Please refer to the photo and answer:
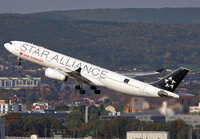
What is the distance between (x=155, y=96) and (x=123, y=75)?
293 inches

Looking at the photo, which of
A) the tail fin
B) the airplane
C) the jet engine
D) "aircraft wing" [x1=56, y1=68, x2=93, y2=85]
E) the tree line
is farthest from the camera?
the tree line

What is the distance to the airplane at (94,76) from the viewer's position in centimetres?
8425

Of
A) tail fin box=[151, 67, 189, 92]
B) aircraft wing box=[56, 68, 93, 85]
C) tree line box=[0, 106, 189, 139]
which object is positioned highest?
aircraft wing box=[56, 68, 93, 85]

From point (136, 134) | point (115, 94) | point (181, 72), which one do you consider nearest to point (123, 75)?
point (115, 94)

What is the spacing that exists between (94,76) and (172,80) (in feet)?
38.1

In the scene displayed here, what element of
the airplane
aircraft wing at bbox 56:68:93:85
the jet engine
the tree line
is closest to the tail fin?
the airplane

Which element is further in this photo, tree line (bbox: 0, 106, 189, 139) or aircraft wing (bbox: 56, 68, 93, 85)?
tree line (bbox: 0, 106, 189, 139)

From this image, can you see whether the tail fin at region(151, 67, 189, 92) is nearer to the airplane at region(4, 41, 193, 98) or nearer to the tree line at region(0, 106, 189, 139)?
the airplane at region(4, 41, 193, 98)

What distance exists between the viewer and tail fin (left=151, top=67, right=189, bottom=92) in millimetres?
82375

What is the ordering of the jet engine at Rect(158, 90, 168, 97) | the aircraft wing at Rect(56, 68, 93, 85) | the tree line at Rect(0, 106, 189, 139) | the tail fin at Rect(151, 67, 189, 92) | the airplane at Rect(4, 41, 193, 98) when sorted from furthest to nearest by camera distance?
the tree line at Rect(0, 106, 189, 139), the aircraft wing at Rect(56, 68, 93, 85), the airplane at Rect(4, 41, 193, 98), the jet engine at Rect(158, 90, 168, 97), the tail fin at Rect(151, 67, 189, 92)

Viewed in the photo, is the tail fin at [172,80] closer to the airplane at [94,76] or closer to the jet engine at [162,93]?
the airplane at [94,76]

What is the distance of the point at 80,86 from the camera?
9312 cm

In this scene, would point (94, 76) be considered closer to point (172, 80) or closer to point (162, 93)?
point (162, 93)

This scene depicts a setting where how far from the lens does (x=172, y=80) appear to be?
8344 cm
